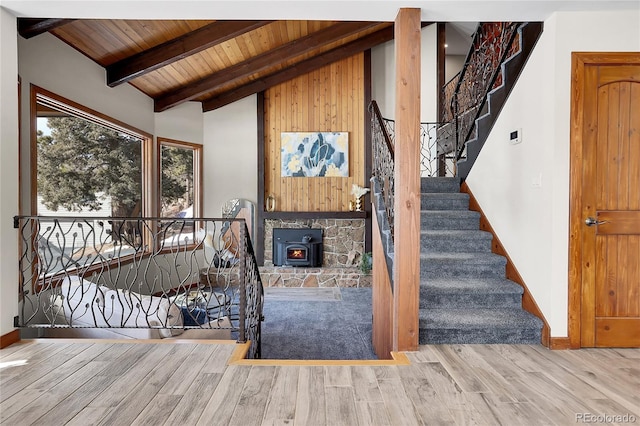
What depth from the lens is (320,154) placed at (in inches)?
263

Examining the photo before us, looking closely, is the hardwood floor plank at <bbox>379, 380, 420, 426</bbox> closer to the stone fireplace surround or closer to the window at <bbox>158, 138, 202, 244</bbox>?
the stone fireplace surround

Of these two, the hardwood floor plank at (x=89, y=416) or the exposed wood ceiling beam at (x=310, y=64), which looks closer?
the hardwood floor plank at (x=89, y=416)

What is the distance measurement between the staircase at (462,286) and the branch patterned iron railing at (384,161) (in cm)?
46

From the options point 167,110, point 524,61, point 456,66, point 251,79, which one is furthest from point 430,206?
point 456,66

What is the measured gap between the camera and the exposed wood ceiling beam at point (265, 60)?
558 centimetres

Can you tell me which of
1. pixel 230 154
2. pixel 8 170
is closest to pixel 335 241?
pixel 230 154

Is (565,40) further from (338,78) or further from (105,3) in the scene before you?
(338,78)

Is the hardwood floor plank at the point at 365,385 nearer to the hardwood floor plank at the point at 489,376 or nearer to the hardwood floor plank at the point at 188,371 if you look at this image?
the hardwood floor plank at the point at 489,376

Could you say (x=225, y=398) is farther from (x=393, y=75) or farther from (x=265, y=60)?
(x=393, y=75)

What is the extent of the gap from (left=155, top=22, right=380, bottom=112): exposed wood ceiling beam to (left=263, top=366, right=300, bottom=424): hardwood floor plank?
4.89 metres

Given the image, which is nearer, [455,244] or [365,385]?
[365,385]

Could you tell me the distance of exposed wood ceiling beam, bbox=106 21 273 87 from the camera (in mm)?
4402

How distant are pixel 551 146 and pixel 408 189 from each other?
112 cm

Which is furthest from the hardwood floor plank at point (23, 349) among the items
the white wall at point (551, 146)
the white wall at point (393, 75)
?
the white wall at point (393, 75)
